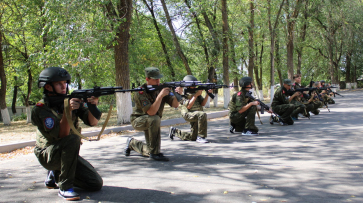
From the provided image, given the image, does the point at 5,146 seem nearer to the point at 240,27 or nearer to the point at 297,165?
the point at 297,165

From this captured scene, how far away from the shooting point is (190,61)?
22.8 metres

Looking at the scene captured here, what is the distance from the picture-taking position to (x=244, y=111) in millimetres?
9078

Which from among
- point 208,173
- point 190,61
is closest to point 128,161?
point 208,173

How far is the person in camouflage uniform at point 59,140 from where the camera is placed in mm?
3946

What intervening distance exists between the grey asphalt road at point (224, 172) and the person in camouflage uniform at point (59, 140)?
0.19m

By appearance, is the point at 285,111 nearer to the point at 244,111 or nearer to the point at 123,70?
the point at 244,111

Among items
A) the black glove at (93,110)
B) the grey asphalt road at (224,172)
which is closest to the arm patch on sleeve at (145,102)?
the grey asphalt road at (224,172)

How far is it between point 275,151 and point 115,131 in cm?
618

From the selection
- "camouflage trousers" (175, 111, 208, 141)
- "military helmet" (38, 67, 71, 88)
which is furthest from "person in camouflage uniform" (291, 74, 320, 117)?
"military helmet" (38, 67, 71, 88)

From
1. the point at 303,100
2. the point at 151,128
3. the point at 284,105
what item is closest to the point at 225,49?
the point at 303,100

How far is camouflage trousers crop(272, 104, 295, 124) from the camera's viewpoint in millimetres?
10680

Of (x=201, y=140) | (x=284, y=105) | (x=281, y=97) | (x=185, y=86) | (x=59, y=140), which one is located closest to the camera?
(x=59, y=140)

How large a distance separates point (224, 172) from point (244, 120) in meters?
4.39

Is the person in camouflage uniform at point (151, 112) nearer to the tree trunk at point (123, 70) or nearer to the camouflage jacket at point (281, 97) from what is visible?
the camouflage jacket at point (281, 97)
